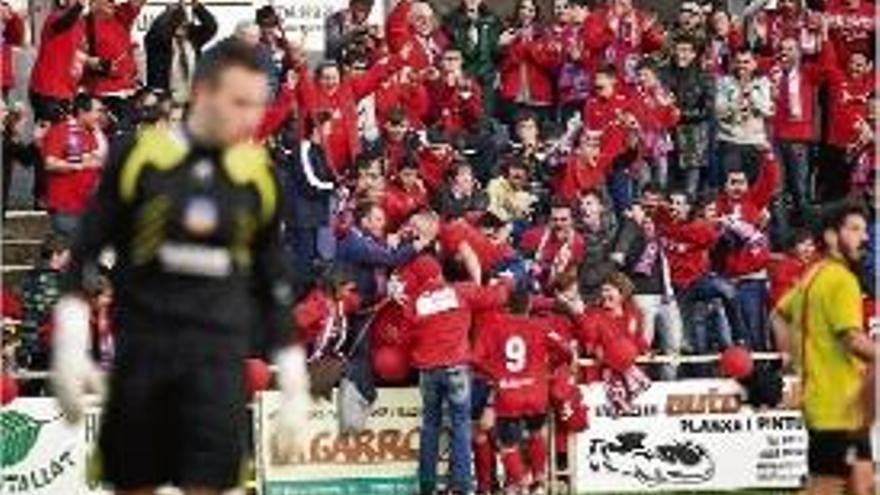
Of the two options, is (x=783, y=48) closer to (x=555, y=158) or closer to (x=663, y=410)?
(x=555, y=158)

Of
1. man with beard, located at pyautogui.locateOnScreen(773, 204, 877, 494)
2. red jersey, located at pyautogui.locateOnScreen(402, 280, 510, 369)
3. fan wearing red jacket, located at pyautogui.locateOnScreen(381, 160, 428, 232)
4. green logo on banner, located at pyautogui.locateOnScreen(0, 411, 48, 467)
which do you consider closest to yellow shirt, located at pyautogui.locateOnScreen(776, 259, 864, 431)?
man with beard, located at pyautogui.locateOnScreen(773, 204, 877, 494)

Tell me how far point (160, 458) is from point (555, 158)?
42.5 ft

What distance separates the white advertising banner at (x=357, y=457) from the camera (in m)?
18.2

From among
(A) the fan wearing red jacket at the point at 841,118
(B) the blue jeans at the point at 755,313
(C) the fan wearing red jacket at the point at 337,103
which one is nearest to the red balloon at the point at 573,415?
(B) the blue jeans at the point at 755,313

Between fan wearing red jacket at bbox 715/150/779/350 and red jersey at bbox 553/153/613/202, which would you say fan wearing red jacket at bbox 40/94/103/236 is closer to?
red jersey at bbox 553/153/613/202

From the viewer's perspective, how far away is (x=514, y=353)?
1767cm

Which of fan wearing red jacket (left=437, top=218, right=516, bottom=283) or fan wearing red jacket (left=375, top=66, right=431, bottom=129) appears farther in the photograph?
fan wearing red jacket (left=375, top=66, right=431, bottom=129)

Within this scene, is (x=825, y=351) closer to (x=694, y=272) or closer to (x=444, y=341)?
(x=444, y=341)

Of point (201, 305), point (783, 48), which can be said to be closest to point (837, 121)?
point (783, 48)

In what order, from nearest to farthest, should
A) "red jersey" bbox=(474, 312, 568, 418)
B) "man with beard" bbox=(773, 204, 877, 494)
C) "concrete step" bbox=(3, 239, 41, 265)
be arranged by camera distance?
1. "man with beard" bbox=(773, 204, 877, 494)
2. "red jersey" bbox=(474, 312, 568, 418)
3. "concrete step" bbox=(3, 239, 41, 265)

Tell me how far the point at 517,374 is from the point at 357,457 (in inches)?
57.9

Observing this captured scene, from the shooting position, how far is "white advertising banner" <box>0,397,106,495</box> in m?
17.7

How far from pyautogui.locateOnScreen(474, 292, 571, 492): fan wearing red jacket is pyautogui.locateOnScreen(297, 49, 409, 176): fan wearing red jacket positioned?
280 cm

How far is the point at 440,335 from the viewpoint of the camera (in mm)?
17094
